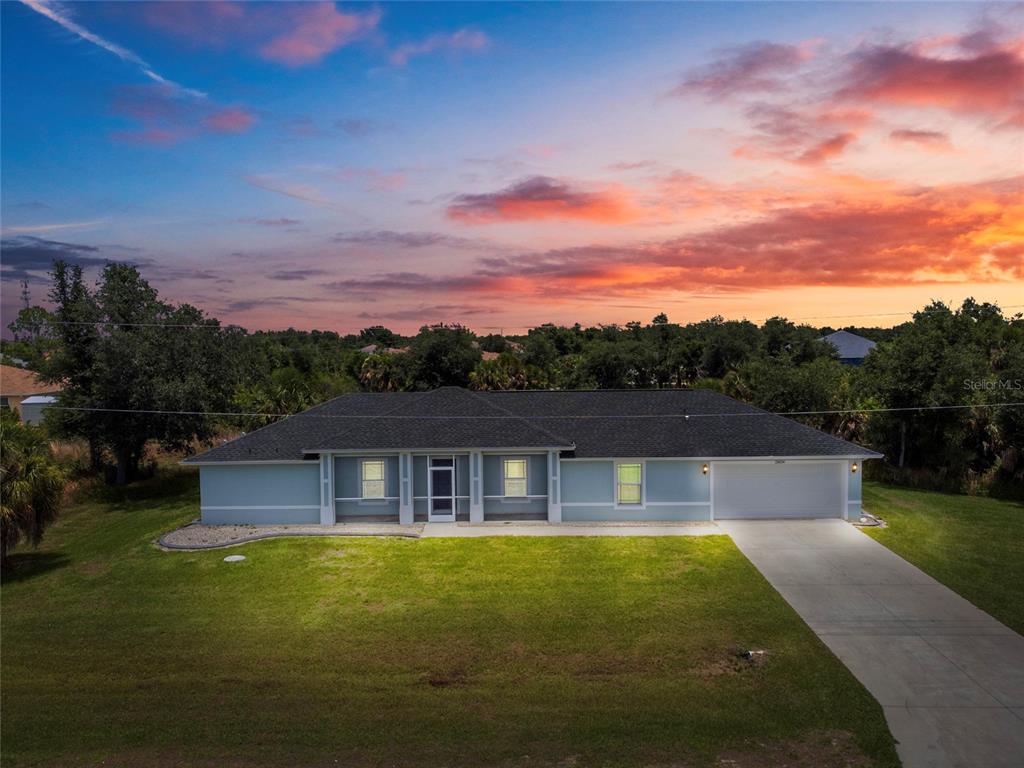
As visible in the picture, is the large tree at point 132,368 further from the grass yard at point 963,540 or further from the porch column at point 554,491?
the grass yard at point 963,540

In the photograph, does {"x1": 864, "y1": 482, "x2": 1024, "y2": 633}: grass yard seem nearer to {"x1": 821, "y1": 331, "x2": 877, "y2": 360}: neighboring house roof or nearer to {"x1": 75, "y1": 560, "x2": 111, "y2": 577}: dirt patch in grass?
{"x1": 75, "y1": 560, "x2": 111, "y2": 577}: dirt patch in grass

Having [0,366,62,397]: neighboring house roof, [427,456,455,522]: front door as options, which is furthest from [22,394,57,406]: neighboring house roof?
[427,456,455,522]: front door

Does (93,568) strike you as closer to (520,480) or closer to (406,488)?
(406,488)

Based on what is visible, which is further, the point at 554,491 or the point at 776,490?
the point at 776,490

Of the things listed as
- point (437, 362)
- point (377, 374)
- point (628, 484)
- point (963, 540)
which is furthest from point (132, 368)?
point (437, 362)

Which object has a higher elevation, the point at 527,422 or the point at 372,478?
the point at 527,422

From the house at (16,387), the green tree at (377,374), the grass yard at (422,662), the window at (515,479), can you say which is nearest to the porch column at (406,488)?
the grass yard at (422,662)

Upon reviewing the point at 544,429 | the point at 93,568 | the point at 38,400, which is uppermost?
the point at 544,429
